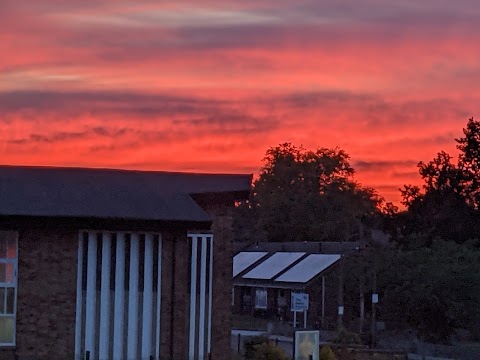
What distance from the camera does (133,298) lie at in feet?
91.8

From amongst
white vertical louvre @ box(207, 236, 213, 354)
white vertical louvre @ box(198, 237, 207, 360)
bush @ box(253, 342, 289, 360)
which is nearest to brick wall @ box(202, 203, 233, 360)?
white vertical louvre @ box(207, 236, 213, 354)

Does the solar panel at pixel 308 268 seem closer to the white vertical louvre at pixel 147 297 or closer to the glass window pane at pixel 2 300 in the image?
the white vertical louvre at pixel 147 297

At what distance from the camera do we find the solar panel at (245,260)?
7759cm

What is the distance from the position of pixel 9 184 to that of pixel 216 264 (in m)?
5.63

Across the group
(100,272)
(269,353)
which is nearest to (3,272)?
(100,272)

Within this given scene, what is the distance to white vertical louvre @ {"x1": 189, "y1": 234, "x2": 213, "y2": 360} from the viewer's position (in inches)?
1143

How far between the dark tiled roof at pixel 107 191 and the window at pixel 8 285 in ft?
2.62

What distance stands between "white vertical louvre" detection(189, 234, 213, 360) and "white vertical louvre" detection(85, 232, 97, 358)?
2.58 m

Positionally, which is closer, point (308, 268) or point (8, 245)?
point (8, 245)

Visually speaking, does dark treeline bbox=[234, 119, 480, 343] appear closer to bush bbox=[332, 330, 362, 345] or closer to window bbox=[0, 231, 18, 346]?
bush bbox=[332, 330, 362, 345]

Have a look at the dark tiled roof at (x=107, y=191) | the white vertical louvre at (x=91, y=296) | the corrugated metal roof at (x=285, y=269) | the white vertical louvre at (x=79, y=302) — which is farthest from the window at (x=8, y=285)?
the corrugated metal roof at (x=285, y=269)

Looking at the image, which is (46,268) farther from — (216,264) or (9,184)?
(216,264)

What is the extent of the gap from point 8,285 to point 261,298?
4906 centimetres

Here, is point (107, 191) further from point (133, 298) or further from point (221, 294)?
point (221, 294)
